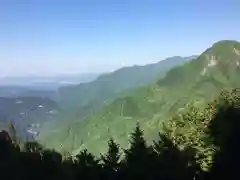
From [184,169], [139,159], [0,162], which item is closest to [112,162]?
[139,159]

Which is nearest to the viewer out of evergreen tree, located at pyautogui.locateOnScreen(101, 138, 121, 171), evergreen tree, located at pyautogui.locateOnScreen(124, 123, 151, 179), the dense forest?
the dense forest

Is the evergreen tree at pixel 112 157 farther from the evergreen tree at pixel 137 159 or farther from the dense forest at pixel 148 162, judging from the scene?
the evergreen tree at pixel 137 159

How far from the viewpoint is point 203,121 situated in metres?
61.7

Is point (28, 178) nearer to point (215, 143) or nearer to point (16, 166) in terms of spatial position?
point (16, 166)

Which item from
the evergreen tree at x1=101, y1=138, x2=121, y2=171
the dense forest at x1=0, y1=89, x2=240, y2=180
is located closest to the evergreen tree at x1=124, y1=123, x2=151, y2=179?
the dense forest at x1=0, y1=89, x2=240, y2=180

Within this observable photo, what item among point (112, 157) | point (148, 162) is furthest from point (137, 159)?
point (112, 157)

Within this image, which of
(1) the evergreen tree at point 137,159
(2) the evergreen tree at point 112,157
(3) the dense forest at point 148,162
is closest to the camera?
(3) the dense forest at point 148,162

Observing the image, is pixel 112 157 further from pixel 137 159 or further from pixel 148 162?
pixel 148 162

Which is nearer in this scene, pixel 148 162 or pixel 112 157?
pixel 148 162

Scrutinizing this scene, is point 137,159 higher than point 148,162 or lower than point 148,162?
higher

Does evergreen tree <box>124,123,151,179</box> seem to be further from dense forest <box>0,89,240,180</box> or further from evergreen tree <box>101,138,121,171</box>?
evergreen tree <box>101,138,121,171</box>

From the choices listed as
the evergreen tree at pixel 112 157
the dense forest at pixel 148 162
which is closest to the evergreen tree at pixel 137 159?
the dense forest at pixel 148 162

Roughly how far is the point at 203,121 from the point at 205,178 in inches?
866

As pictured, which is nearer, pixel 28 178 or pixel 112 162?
pixel 28 178
